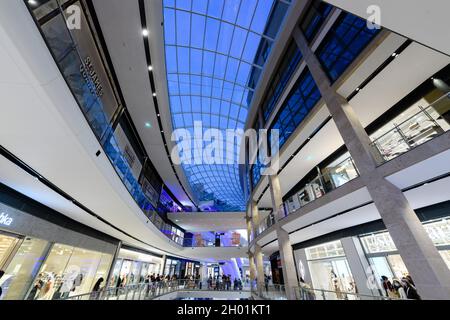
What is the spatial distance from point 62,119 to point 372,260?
12188 mm

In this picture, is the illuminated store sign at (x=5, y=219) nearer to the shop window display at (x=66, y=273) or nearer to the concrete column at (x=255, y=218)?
the shop window display at (x=66, y=273)

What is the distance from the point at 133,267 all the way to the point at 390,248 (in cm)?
1835

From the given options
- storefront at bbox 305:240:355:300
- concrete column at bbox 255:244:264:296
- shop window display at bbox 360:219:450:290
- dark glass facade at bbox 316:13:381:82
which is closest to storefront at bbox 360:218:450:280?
shop window display at bbox 360:219:450:290

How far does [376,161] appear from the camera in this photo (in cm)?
573

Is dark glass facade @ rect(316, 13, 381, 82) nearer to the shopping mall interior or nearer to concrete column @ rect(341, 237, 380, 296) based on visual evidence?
the shopping mall interior

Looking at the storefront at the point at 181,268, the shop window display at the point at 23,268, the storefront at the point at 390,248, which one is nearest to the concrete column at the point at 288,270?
the storefront at the point at 390,248

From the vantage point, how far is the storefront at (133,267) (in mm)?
14203

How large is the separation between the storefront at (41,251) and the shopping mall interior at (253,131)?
0.21ft

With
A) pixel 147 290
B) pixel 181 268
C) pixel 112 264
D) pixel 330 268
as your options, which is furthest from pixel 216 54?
pixel 181 268

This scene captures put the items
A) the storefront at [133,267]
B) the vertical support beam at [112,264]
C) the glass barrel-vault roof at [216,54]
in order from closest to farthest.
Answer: the glass barrel-vault roof at [216,54] → the vertical support beam at [112,264] → the storefront at [133,267]

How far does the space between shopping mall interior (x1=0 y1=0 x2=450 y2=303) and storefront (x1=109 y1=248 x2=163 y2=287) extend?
20 cm

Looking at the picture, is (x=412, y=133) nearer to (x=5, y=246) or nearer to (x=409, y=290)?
(x=409, y=290)

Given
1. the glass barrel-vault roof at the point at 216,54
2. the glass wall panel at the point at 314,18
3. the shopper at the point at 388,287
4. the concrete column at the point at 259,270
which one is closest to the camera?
the shopper at the point at 388,287

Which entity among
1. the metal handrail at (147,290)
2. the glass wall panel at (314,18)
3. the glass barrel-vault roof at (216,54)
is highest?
the glass barrel-vault roof at (216,54)
